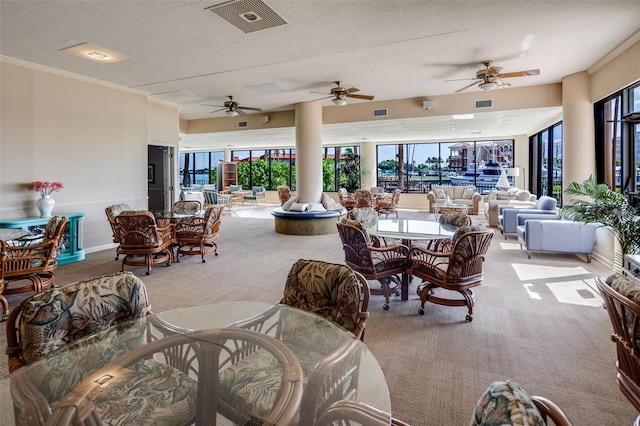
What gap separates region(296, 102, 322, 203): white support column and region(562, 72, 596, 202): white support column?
16.0 ft

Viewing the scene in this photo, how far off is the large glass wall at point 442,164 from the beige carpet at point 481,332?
8626mm

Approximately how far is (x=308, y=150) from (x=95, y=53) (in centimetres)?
442

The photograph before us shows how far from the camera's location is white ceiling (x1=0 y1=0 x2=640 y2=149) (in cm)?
361

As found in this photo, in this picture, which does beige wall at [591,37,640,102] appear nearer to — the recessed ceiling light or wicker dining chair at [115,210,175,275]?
wicker dining chair at [115,210,175,275]

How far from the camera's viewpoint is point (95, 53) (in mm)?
4824

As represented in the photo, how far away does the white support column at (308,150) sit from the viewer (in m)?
8.06

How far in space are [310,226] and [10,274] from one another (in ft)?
17.0

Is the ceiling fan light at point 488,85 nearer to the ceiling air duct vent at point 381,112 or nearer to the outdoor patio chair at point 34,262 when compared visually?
the ceiling air duct vent at point 381,112

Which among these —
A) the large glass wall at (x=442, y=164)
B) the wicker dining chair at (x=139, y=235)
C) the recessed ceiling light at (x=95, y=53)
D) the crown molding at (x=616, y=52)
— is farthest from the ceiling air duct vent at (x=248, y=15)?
the large glass wall at (x=442, y=164)

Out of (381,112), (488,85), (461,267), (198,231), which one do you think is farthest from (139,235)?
(381,112)

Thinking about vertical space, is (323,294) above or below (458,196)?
below

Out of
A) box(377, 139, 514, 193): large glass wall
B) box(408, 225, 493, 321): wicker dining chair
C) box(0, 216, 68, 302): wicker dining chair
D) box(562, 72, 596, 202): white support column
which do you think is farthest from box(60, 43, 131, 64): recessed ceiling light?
box(377, 139, 514, 193): large glass wall

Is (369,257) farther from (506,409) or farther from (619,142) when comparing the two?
(619,142)

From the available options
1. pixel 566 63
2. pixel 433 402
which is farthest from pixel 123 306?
pixel 566 63
